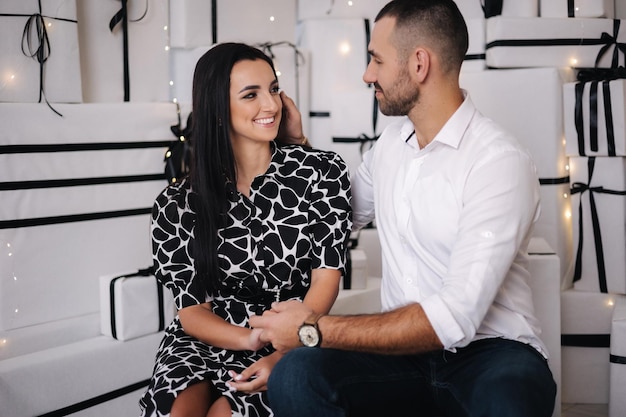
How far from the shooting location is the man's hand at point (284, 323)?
1520 mm

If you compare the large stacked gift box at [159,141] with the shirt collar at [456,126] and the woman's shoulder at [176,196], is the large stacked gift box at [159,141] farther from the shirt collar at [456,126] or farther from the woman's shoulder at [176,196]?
the shirt collar at [456,126]

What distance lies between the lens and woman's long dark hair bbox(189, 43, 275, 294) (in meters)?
1.81

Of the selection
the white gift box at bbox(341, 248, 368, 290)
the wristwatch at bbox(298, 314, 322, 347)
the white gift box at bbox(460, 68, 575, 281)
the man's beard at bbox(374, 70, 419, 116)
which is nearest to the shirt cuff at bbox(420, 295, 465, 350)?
the wristwatch at bbox(298, 314, 322, 347)

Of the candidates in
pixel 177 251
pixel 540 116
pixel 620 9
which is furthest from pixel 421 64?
pixel 620 9

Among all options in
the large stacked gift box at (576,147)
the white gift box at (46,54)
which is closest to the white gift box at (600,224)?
the large stacked gift box at (576,147)

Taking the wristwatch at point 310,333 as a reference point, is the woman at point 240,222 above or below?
above

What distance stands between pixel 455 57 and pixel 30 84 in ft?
4.22

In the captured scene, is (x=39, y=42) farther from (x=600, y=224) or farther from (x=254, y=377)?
(x=600, y=224)

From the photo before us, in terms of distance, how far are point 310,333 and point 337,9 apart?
70.8 inches

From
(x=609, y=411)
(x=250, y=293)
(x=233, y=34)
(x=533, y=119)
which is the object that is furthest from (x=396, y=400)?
(x=233, y=34)

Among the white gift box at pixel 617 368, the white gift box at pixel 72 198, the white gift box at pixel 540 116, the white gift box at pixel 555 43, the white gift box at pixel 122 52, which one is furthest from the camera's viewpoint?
the white gift box at pixel 555 43

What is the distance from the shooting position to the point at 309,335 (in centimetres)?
150

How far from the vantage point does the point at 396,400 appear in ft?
5.06

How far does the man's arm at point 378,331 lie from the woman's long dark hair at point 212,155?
14.8 inches
